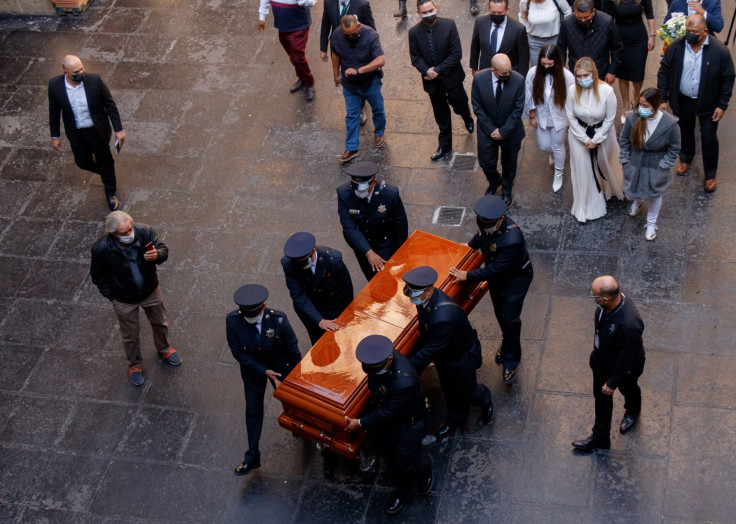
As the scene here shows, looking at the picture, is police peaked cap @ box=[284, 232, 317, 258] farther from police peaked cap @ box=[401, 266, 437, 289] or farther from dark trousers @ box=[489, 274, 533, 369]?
dark trousers @ box=[489, 274, 533, 369]

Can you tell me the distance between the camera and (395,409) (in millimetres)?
5410

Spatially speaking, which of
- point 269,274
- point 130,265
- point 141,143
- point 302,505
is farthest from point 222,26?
point 302,505

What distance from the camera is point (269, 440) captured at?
21.5ft

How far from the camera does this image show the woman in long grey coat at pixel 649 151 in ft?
22.8

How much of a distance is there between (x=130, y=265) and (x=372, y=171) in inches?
78.2

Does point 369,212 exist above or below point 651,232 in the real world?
above

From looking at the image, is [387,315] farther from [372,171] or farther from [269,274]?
[269,274]

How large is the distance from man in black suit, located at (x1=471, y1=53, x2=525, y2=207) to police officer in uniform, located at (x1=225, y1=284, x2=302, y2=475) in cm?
283

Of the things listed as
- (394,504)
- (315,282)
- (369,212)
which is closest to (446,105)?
(369,212)

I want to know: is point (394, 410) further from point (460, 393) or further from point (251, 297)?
point (251, 297)

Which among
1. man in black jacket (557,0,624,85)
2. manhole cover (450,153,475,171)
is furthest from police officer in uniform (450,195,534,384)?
man in black jacket (557,0,624,85)

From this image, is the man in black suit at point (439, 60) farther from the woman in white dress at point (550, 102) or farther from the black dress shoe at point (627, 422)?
the black dress shoe at point (627, 422)

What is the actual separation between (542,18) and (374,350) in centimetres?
442

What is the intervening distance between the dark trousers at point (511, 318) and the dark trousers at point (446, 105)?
105 inches
